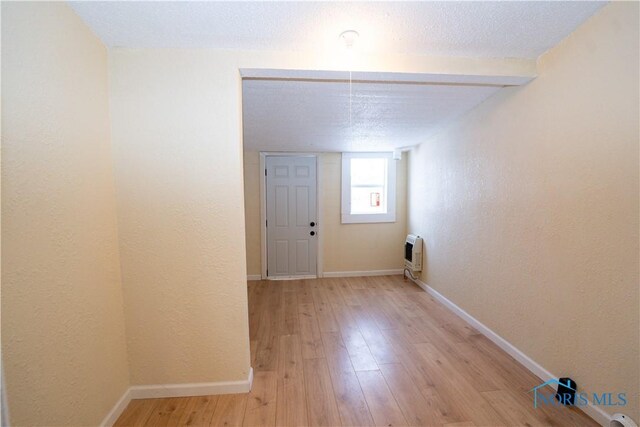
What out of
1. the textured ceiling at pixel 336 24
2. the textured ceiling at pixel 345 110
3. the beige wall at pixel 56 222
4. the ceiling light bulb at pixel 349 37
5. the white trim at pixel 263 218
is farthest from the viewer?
the white trim at pixel 263 218

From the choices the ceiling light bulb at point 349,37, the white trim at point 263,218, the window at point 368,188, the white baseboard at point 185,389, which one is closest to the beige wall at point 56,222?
the white baseboard at point 185,389

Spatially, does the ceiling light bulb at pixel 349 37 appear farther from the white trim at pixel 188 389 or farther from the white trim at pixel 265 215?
the white trim at pixel 265 215

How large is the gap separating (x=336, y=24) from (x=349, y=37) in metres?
0.10

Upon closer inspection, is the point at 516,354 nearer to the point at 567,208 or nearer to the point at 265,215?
the point at 567,208

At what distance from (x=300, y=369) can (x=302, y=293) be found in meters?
1.63

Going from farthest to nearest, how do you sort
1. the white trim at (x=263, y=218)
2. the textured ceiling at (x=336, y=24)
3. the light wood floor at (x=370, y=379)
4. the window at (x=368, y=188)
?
the window at (x=368, y=188) < the white trim at (x=263, y=218) < the light wood floor at (x=370, y=379) < the textured ceiling at (x=336, y=24)

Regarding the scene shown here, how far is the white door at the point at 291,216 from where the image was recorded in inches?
160

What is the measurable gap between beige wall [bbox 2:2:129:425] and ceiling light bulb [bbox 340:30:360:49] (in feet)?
4.37

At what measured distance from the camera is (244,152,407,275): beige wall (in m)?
4.09

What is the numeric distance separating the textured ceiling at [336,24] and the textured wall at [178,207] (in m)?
0.17

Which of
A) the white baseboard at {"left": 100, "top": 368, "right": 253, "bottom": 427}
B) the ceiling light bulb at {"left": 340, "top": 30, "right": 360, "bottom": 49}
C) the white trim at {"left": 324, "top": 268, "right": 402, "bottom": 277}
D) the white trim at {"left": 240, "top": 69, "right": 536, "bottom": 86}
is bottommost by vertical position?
the white trim at {"left": 324, "top": 268, "right": 402, "bottom": 277}

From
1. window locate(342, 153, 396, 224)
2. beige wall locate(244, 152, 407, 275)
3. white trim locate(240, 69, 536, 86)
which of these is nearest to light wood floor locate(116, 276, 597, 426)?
beige wall locate(244, 152, 407, 275)

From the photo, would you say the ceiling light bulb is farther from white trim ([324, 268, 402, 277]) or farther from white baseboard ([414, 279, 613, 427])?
white trim ([324, 268, 402, 277])

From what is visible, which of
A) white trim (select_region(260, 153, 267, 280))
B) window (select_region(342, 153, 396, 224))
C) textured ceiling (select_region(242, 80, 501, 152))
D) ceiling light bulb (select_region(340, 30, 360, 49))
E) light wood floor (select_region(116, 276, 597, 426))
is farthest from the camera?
window (select_region(342, 153, 396, 224))
